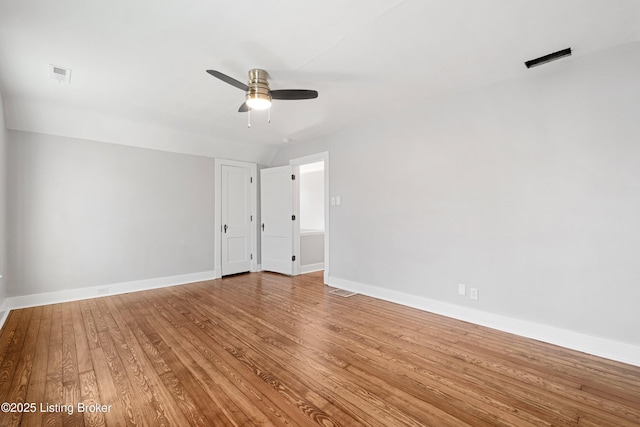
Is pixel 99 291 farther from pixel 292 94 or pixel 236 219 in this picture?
pixel 292 94

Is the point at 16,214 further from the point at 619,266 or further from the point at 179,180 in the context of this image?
the point at 619,266

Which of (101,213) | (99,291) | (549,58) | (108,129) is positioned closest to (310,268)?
(99,291)

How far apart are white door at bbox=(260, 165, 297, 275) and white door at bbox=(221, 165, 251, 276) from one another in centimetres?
32

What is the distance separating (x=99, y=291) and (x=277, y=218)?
10.2 feet

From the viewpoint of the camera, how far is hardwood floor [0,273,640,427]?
1705 mm

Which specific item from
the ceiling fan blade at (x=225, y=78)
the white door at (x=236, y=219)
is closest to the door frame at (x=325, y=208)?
the white door at (x=236, y=219)

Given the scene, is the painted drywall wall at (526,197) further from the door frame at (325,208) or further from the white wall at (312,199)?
the white wall at (312,199)

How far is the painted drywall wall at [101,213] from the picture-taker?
3.77 metres

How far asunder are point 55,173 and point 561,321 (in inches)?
252

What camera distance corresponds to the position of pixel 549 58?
8.14 feet

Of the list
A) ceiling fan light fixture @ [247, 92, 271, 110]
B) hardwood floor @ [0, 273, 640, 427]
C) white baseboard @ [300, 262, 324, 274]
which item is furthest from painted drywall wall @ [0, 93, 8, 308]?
white baseboard @ [300, 262, 324, 274]

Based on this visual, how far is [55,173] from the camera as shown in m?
3.96

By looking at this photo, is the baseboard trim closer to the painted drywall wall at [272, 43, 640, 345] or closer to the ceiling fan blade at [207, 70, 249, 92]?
the painted drywall wall at [272, 43, 640, 345]

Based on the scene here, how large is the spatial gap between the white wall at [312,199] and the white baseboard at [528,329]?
424 centimetres
